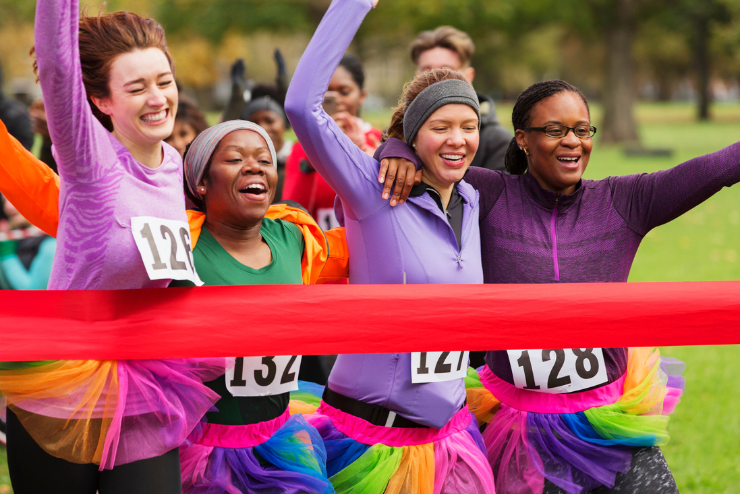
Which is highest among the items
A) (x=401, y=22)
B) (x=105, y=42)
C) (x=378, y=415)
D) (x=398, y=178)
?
(x=401, y=22)

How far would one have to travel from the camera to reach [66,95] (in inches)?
82.6

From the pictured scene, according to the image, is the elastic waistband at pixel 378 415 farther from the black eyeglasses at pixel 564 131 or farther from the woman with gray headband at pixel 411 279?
the black eyeglasses at pixel 564 131

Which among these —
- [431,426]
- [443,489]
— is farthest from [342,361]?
[443,489]

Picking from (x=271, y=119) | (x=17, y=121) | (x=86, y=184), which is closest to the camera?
(x=86, y=184)

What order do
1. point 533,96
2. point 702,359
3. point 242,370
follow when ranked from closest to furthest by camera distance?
point 242,370 → point 533,96 → point 702,359

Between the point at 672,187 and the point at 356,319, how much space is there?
4.16 feet

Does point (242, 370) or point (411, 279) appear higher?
point (411, 279)

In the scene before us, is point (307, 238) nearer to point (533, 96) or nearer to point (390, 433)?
point (390, 433)

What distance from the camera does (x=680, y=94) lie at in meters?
89.8

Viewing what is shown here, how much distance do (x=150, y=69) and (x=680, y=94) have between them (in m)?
96.0

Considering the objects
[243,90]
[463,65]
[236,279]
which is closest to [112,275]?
[236,279]

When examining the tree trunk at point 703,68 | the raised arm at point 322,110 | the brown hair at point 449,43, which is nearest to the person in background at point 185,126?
the brown hair at point 449,43

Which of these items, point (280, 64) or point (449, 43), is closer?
point (449, 43)

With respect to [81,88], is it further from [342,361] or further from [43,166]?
[342,361]
